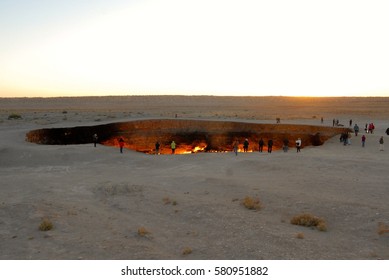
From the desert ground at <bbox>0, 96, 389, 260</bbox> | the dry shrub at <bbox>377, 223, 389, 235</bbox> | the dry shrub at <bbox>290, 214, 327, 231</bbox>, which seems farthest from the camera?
the dry shrub at <bbox>290, 214, 327, 231</bbox>

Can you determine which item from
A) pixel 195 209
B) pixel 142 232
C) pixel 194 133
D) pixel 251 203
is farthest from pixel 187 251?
pixel 194 133

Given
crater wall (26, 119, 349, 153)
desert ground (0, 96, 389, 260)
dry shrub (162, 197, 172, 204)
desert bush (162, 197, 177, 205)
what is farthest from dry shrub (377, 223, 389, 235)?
crater wall (26, 119, 349, 153)

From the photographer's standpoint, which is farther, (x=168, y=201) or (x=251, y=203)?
(x=168, y=201)

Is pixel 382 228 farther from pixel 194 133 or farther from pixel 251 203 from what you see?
pixel 194 133

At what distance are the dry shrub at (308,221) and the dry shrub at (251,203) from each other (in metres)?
1.63

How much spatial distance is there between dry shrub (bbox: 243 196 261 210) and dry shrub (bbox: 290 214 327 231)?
1.63 m

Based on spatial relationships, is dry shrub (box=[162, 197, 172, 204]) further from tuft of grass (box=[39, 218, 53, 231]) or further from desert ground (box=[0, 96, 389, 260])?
tuft of grass (box=[39, 218, 53, 231])

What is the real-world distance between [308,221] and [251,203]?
230 cm

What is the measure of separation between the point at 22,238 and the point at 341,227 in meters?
9.63

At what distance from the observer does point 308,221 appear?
467 inches

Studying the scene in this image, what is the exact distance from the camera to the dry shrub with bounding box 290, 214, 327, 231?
1177 cm

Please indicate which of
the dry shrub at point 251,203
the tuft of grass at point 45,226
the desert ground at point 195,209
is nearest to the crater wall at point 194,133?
the desert ground at point 195,209

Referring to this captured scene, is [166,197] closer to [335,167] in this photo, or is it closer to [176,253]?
[176,253]

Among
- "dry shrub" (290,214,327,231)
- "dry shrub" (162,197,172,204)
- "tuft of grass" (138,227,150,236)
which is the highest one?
"dry shrub" (290,214,327,231)
